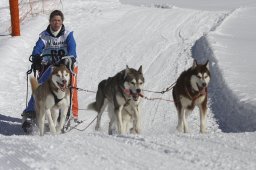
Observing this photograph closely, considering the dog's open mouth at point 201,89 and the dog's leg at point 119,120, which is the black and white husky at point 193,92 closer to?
the dog's open mouth at point 201,89

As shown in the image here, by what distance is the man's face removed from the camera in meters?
6.90

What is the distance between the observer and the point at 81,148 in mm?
4555

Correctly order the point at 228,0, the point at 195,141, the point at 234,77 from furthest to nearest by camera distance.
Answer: the point at 228,0
the point at 234,77
the point at 195,141

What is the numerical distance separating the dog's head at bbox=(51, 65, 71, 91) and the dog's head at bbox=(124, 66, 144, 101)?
69 centimetres

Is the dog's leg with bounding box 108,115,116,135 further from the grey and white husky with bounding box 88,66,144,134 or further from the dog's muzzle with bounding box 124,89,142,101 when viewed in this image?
the dog's muzzle with bounding box 124,89,142,101

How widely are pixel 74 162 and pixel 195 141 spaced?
1.38m

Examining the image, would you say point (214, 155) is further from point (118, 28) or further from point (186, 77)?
point (118, 28)

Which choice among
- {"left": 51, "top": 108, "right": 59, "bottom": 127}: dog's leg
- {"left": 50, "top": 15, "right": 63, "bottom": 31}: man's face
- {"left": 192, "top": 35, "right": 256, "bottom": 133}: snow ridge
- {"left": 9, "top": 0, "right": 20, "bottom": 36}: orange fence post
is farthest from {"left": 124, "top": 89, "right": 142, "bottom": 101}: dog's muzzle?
{"left": 9, "top": 0, "right": 20, "bottom": 36}: orange fence post

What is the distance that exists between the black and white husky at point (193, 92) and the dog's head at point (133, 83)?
53 centimetres

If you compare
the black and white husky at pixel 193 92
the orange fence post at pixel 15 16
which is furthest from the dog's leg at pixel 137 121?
the orange fence post at pixel 15 16

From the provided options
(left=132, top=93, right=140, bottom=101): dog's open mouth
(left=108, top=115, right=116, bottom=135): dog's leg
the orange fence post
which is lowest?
(left=108, top=115, right=116, bottom=135): dog's leg

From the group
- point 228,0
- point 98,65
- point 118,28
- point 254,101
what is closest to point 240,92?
point 254,101

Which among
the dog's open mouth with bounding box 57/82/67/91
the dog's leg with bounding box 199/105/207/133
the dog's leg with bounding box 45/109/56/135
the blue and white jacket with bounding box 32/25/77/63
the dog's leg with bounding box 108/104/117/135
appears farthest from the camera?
the dog's leg with bounding box 108/104/117/135

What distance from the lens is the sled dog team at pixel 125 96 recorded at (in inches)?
252
